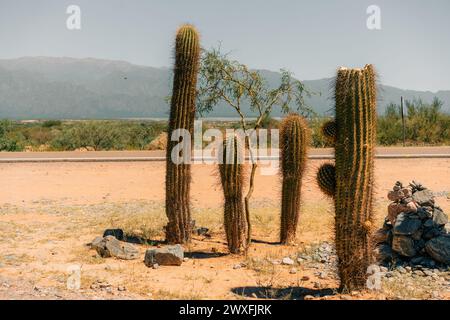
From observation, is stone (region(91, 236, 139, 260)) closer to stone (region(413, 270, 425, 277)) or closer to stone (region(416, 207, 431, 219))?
stone (region(413, 270, 425, 277))

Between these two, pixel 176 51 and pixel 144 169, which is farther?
pixel 144 169

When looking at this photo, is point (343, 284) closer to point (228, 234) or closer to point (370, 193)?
point (370, 193)

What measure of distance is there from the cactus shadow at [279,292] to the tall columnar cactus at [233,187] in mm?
1661

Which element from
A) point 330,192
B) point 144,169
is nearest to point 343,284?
point 330,192

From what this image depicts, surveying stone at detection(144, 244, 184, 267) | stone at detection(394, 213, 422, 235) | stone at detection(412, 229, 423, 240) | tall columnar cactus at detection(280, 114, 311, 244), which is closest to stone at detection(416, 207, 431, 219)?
stone at detection(394, 213, 422, 235)

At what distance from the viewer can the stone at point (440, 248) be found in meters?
8.10

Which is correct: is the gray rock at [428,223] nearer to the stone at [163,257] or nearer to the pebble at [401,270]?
the pebble at [401,270]

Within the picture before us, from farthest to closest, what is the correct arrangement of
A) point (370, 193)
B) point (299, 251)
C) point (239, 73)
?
1. point (239, 73)
2. point (299, 251)
3. point (370, 193)

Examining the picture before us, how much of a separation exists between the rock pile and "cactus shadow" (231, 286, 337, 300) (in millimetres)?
1771

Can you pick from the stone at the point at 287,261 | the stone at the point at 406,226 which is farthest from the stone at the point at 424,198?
the stone at the point at 287,261

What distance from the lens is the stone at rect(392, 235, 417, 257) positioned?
27.6 ft

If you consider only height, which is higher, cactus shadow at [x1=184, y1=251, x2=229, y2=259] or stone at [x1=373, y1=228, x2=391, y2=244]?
stone at [x1=373, y1=228, x2=391, y2=244]
